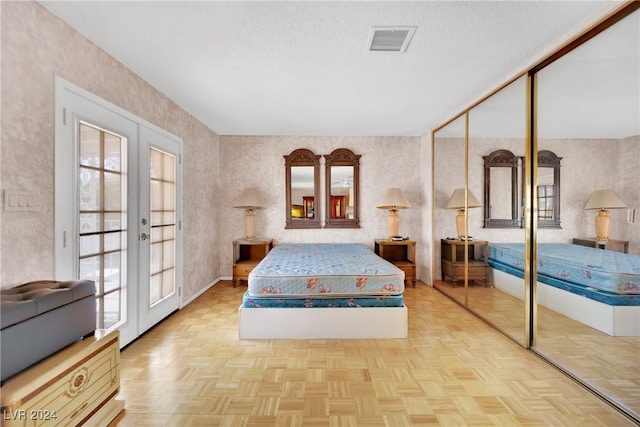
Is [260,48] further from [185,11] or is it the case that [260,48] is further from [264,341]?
[264,341]

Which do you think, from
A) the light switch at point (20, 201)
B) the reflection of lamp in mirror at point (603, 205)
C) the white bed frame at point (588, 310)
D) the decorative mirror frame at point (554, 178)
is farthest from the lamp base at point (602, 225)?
the light switch at point (20, 201)

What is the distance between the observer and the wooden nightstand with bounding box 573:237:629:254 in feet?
6.37

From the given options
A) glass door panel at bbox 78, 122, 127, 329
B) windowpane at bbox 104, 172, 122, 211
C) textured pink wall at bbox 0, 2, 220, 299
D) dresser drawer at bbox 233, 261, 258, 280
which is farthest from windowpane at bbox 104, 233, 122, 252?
dresser drawer at bbox 233, 261, 258, 280

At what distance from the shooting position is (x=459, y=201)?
153 inches

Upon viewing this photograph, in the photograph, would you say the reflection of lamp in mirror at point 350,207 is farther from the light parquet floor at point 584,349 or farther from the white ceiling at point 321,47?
the light parquet floor at point 584,349

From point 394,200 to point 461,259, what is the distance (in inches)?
51.3

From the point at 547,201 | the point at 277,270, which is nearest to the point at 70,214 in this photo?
the point at 277,270

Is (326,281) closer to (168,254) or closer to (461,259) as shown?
(168,254)

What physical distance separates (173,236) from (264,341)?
1.73 m

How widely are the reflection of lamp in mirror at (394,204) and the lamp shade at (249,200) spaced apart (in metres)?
1.96

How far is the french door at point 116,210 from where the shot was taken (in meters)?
2.02

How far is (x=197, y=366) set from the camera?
7.59 feet

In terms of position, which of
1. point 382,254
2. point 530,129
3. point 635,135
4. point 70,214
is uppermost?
A: point 530,129

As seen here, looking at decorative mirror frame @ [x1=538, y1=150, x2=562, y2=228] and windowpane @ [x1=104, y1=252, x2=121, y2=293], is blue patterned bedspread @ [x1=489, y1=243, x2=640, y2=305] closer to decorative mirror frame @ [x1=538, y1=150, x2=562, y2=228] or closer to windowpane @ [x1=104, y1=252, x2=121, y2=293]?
decorative mirror frame @ [x1=538, y1=150, x2=562, y2=228]
